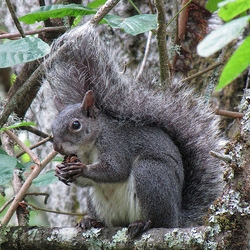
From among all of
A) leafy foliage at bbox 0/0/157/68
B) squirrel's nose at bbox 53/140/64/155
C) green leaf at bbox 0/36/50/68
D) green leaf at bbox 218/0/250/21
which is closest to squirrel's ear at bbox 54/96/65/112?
squirrel's nose at bbox 53/140/64/155

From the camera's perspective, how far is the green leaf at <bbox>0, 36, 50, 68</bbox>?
4.51 ft

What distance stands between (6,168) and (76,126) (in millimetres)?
341

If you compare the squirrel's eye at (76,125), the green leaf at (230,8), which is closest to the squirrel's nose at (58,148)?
the squirrel's eye at (76,125)

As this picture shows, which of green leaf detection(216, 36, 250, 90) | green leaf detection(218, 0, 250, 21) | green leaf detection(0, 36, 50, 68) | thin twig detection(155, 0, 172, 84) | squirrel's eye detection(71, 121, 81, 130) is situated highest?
green leaf detection(218, 0, 250, 21)

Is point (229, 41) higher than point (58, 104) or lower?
higher

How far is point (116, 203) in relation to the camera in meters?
1.78

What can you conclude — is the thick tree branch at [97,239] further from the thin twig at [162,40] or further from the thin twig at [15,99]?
the thin twig at [162,40]

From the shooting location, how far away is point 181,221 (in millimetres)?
1832

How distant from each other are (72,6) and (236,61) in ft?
4.14

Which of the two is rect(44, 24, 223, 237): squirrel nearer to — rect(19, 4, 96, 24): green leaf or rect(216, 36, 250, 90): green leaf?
rect(19, 4, 96, 24): green leaf

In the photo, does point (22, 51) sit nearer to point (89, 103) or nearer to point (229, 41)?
point (89, 103)

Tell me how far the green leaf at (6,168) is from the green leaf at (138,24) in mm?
619

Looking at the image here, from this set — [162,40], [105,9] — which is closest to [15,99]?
[105,9]

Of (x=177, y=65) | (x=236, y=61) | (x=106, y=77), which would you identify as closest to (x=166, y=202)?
(x=106, y=77)
